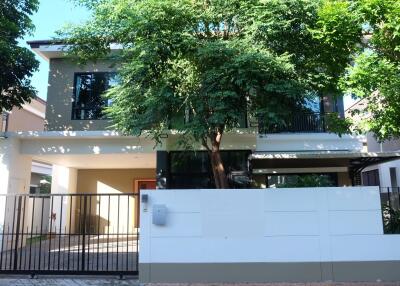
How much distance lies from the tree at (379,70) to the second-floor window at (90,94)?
9303 mm

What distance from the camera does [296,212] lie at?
8.98 m

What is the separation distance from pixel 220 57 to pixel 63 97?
841 cm

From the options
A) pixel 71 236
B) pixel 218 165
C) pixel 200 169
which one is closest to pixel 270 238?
pixel 218 165

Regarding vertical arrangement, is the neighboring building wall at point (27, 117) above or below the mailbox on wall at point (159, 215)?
above

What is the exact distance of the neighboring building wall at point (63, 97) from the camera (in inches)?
610

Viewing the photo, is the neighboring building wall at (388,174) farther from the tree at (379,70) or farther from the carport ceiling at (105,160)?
the carport ceiling at (105,160)

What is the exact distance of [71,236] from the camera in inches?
729

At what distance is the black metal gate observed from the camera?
32.5ft

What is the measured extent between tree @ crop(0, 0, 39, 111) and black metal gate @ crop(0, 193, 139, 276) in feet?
10.5

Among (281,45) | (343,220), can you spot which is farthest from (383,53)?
(343,220)

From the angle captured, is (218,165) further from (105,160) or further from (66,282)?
(105,160)

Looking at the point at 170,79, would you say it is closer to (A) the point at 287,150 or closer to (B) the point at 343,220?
(B) the point at 343,220

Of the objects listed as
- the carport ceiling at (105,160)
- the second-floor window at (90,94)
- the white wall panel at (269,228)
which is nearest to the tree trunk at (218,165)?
the white wall panel at (269,228)

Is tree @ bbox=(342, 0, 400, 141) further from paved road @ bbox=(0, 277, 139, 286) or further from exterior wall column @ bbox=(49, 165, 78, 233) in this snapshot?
exterior wall column @ bbox=(49, 165, 78, 233)
